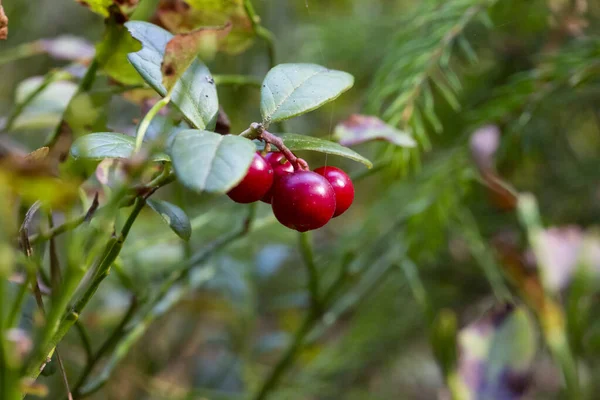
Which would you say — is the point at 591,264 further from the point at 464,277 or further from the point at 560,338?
the point at 464,277

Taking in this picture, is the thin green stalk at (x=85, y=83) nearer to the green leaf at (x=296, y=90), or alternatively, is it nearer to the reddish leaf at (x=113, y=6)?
the reddish leaf at (x=113, y=6)

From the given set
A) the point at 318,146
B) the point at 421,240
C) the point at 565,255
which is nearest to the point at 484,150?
the point at 565,255

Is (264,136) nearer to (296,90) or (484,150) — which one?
(296,90)

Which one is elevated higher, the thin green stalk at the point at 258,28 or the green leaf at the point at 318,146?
the green leaf at the point at 318,146

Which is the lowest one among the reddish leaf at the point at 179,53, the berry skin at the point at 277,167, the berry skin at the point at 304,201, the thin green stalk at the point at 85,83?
the thin green stalk at the point at 85,83

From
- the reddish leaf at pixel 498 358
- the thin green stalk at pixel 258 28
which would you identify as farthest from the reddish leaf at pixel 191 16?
the reddish leaf at pixel 498 358

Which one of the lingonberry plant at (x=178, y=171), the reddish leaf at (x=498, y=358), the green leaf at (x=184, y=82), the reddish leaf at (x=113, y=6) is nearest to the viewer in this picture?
the lingonberry plant at (x=178, y=171)

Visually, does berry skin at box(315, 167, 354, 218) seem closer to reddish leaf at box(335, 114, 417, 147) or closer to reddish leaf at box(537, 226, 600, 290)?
reddish leaf at box(335, 114, 417, 147)
